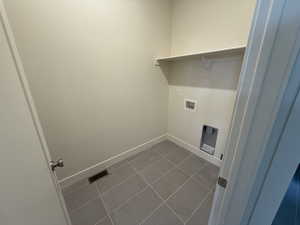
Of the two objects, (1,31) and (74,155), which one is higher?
(1,31)

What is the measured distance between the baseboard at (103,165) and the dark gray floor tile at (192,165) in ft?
2.24

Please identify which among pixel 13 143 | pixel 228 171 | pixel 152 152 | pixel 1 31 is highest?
pixel 1 31

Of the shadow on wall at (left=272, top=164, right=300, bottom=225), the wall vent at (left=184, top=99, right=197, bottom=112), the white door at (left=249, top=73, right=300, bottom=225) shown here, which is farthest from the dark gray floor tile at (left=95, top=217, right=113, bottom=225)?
the wall vent at (left=184, top=99, right=197, bottom=112)

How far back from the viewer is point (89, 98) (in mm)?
1482

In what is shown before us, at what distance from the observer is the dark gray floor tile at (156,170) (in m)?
1.63

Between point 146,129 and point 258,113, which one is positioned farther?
point 146,129

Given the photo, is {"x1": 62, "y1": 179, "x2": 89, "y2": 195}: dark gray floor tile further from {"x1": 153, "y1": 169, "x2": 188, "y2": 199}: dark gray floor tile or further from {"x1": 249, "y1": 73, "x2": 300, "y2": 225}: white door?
{"x1": 249, "y1": 73, "x2": 300, "y2": 225}: white door

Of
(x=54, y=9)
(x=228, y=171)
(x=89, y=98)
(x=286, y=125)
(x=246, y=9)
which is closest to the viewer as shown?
(x=286, y=125)

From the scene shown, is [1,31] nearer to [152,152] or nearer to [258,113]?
[258,113]

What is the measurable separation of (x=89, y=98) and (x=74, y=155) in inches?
29.2

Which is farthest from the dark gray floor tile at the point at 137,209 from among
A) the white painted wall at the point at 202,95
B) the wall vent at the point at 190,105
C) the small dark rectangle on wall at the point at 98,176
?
the wall vent at the point at 190,105

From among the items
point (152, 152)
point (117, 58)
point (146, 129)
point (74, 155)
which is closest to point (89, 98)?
point (117, 58)

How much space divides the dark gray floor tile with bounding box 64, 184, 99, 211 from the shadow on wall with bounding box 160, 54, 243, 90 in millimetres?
1930

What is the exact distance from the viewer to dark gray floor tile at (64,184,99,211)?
1335mm
